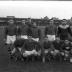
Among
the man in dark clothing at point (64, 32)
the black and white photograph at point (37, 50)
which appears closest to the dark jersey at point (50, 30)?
the black and white photograph at point (37, 50)

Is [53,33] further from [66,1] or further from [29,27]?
[66,1]

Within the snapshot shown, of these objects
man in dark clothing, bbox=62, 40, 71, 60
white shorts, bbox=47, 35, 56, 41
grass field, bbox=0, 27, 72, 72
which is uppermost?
white shorts, bbox=47, 35, 56, 41

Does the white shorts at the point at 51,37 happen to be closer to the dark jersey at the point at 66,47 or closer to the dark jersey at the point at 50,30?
the dark jersey at the point at 50,30

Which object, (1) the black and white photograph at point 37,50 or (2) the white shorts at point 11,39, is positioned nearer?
(1) the black and white photograph at point 37,50

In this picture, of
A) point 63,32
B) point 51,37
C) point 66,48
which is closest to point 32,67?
point 66,48

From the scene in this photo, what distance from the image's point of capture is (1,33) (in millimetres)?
15109

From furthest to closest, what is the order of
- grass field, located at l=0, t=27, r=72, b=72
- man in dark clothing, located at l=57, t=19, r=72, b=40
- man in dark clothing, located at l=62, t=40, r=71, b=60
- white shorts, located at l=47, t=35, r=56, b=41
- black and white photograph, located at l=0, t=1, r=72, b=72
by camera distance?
1. white shorts, located at l=47, t=35, r=56, b=41
2. man in dark clothing, located at l=57, t=19, r=72, b=40
3. man in dark clothing, located at l=62, t=40, r=71, b=60
4. black and white photograph, located at l=0, t=1, r=72, b=72
5. grass field, located at l=0, t=27, r=72, b=72

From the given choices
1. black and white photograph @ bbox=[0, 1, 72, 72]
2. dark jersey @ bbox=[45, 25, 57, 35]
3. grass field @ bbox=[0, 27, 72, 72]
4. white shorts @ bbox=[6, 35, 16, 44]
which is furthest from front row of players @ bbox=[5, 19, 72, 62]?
grass field @ bbox=[0, 27, 72, 72]

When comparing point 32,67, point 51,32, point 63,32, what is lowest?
point 32,67

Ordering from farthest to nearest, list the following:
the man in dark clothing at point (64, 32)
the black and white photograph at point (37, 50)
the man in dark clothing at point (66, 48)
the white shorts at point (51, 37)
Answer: the white shorts at point (51, 37) → the man in dark clothing at point (64, 32) → the man in dark clothing at point (66, 48) → the black and white photograph at point (37, 50)

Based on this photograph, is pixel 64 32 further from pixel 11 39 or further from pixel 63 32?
pixel 11 39

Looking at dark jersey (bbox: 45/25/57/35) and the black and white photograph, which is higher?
dark jersey (bbox: 45/25/57/35)

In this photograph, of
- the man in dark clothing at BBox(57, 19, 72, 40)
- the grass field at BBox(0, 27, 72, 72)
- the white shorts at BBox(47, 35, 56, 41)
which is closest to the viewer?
the grass field at BBox(0, 27, 72, 72)

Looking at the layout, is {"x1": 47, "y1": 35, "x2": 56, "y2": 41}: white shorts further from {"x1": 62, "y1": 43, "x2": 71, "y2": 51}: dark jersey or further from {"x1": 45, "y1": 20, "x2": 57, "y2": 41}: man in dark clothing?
{"x1": 62, "y1": 43, "x2": 71, "y2": 51}: dark jersey
